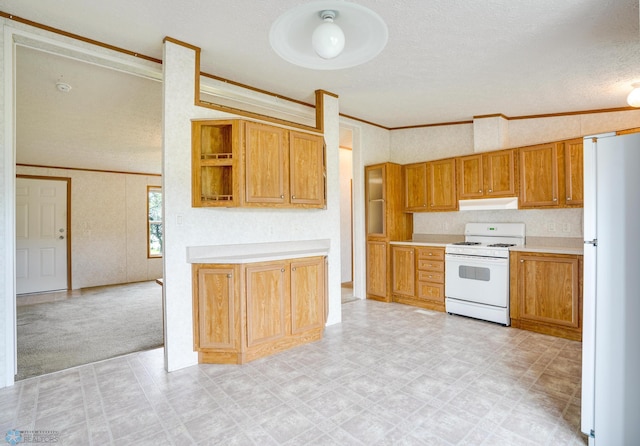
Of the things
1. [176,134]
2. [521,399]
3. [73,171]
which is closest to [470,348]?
[521,399]

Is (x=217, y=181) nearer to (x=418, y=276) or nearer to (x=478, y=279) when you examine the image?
(x=418, y=276)

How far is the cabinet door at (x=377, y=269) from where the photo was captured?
5.05 metres

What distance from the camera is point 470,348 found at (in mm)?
3217

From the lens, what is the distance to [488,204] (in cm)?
446

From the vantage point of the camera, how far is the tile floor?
1.93m

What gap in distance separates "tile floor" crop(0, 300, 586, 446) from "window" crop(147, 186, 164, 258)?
513 cm

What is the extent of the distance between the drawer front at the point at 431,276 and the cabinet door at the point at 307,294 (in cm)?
185

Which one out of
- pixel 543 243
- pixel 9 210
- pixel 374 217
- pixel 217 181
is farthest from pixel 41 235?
pixel 543 243

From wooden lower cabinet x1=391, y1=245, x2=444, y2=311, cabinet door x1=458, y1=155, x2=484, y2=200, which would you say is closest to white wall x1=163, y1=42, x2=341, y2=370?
wooden lower cabinet x1=391, y1=245, x2=444, y2=311

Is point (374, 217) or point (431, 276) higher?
point (374, 217)

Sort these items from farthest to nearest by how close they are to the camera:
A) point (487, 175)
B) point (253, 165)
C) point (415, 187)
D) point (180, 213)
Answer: point (415, 187) < point (487, 175) < point (253, 165) < point (180, 213)

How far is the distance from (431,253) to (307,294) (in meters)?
2.13

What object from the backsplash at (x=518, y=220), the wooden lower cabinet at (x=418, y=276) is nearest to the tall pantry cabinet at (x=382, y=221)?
the wooden lower cabinet at (x=418, y=276)

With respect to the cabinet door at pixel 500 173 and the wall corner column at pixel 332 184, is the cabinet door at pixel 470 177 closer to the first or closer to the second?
the cabinet door at pixel 500 173
